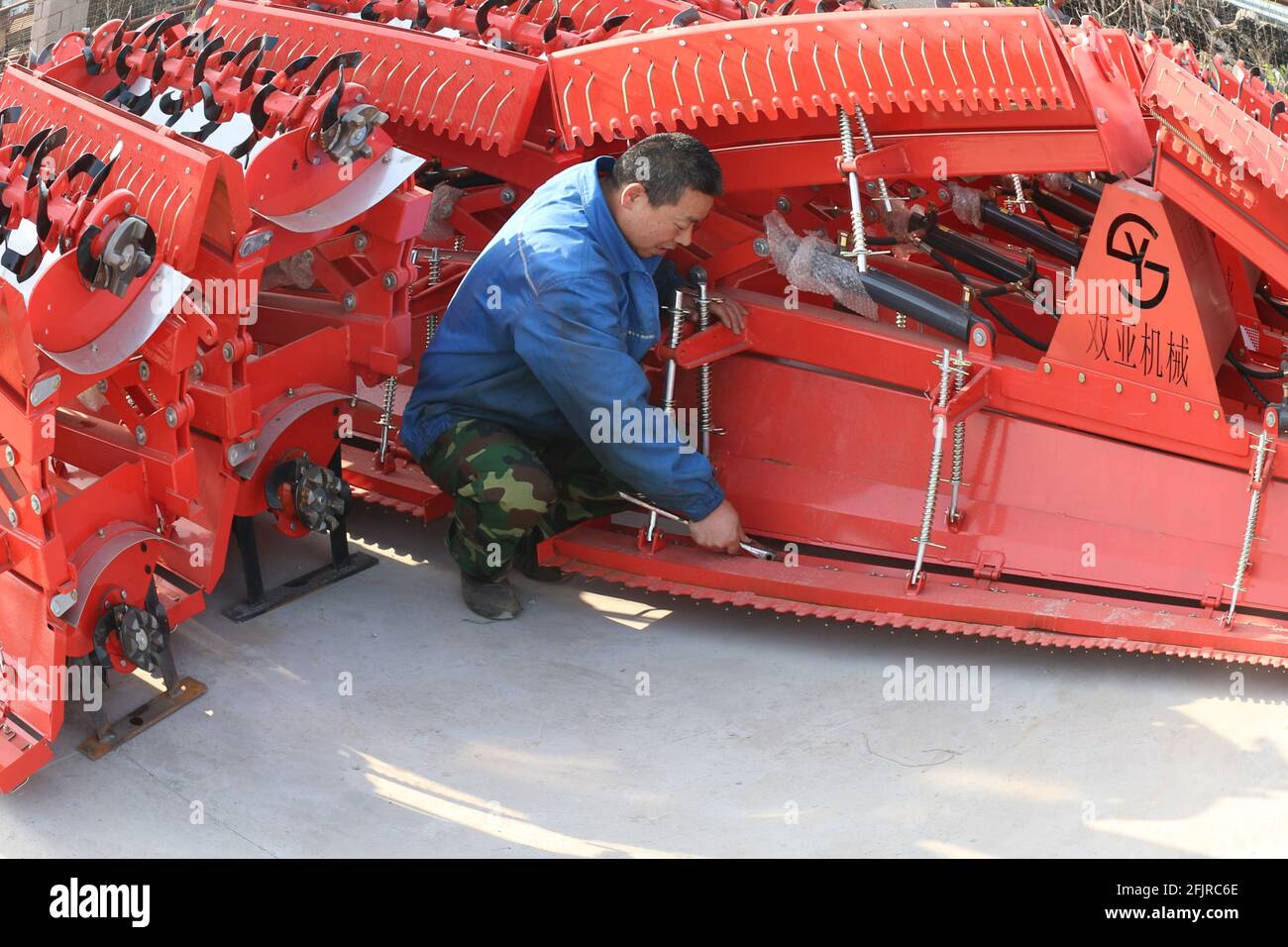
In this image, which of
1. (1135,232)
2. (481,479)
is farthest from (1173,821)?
(481,479)

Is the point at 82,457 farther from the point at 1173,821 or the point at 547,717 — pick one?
the point at 1173,821

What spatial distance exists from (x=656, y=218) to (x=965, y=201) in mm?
1102

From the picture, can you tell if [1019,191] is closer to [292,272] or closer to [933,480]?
[933,480]

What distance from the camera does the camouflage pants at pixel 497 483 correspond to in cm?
404

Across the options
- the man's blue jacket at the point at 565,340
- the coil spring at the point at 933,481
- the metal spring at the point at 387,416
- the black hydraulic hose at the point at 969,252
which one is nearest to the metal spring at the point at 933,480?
the coil spring at the point at 933,481

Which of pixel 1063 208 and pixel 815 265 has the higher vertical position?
pixel 1063 208

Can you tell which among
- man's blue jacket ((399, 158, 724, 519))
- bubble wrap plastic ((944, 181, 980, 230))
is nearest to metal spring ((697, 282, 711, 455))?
man's blue jacket ((399, 158, 724, 519))

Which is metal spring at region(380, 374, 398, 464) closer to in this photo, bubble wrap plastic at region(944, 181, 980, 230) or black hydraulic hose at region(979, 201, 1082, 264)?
bubble wrap plastic at region(944, 181, 980, 230)

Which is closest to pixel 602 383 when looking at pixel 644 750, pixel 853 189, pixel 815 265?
pixel 815 265

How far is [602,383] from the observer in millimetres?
3830

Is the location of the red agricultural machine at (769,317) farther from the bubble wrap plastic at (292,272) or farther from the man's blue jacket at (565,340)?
the man's blue jacket at (565,340)

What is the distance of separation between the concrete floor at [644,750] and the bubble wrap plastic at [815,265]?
99cm

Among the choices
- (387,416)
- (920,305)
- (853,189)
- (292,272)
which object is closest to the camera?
(853,189)

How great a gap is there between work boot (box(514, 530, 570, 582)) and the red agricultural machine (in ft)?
0.54
